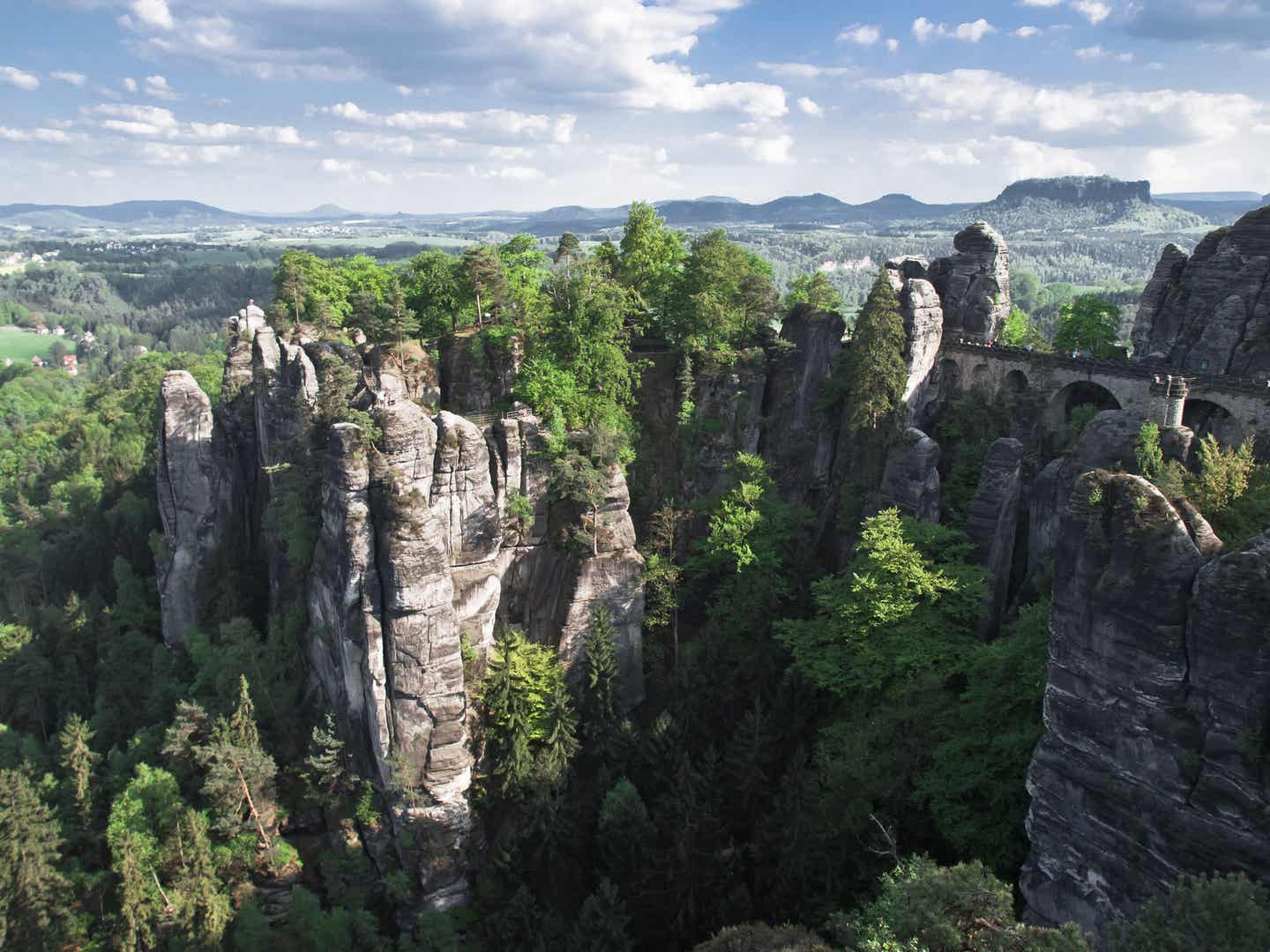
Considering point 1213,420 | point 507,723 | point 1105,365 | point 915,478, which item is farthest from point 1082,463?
point 507,723

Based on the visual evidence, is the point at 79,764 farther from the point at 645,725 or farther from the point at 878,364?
the point at 878,364

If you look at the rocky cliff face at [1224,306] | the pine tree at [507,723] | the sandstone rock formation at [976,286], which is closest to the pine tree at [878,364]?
the sandstone rock formation at [976,286]

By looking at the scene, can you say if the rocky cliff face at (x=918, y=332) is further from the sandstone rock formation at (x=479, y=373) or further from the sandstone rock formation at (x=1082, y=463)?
the sandstone rock formation at (x=479, y=373)

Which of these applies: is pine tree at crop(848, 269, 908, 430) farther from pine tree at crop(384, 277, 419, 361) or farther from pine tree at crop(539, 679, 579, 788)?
pine tree at crop(384, 277, 419, 361)

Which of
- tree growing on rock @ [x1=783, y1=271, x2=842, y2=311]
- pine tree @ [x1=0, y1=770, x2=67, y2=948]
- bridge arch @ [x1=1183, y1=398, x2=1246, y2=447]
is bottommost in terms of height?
pine tree @ [x1=0, y1=770, x2=67, y2=948]

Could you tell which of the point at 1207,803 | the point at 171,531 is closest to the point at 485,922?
the point at 1207,803

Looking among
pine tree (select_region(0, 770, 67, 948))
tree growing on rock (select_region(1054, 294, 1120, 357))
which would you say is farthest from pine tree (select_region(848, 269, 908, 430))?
pine tree (select_region(0, 770, 67, 948))
